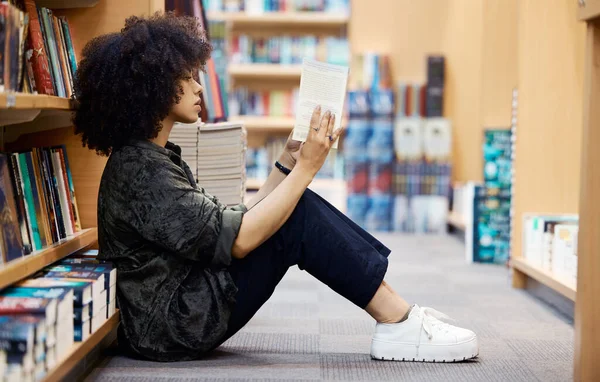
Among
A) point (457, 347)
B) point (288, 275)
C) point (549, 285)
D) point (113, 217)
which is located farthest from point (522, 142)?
point (113, 217)

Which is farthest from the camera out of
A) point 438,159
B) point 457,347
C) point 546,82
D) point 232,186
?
point 438,159

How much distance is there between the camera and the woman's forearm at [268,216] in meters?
1.84

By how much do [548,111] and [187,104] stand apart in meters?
1.95

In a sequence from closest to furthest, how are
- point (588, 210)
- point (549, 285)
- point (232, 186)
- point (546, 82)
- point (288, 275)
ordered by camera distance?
point (588, 210), point (232, 186), point (549, 285), point (546, 82), point (288, 275)

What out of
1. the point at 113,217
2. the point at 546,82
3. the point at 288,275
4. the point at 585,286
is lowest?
the point at 288,275

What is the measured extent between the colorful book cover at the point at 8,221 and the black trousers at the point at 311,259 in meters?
0.51

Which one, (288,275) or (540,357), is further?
(288,275)

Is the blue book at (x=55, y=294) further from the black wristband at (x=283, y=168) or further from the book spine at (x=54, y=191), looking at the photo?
the black wristband at (x=283, y=168)

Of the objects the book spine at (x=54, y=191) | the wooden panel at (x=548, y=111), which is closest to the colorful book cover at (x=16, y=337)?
the book spine at (x=54, y=191)

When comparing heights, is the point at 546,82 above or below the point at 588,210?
above

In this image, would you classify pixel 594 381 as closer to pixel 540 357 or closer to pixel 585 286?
pixel 585 286

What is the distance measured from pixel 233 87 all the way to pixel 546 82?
3.63 metres

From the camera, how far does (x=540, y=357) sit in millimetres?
2199

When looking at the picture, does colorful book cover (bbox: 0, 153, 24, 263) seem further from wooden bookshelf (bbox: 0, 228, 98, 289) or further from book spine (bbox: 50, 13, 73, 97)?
book spine (bbox: 50, 13, 73, 97)
